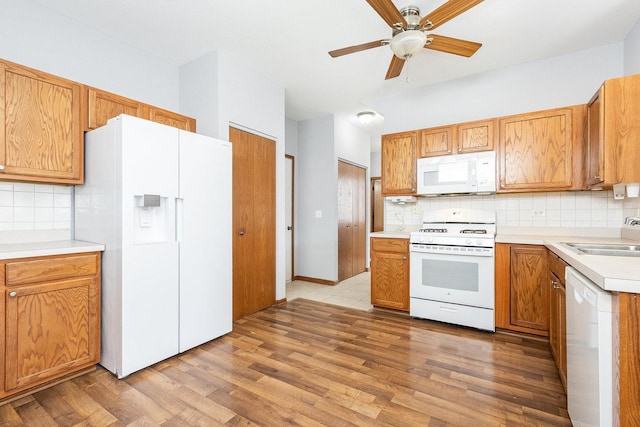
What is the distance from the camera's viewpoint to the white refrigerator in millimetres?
2039

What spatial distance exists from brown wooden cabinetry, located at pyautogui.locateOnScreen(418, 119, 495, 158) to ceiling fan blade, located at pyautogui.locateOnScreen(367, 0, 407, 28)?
4.85 feet

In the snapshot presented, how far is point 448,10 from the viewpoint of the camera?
192 cm

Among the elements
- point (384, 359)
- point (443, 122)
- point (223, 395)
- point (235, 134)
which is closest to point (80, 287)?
point (223, 395)

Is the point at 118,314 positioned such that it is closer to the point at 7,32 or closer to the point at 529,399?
the point at 7,32

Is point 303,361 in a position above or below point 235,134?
below

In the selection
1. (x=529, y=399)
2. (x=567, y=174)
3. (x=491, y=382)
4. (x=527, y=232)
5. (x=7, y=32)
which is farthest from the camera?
(x=527, y=232)

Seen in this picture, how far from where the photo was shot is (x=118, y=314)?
2039 mm

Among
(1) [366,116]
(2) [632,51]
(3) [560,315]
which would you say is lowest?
(3) [560,315]

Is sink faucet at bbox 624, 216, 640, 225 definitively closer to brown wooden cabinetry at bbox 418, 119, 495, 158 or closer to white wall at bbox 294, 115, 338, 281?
brown wooden cabinetry at bbox 418, 119, 495, 158

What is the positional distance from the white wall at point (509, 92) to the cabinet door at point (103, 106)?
304 centimetres

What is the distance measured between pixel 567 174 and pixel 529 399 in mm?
2073

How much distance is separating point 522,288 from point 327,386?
200 cm

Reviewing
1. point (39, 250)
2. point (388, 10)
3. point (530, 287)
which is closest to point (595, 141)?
point (530, 287)

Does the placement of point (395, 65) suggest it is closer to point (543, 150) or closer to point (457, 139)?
point (457, 139)
